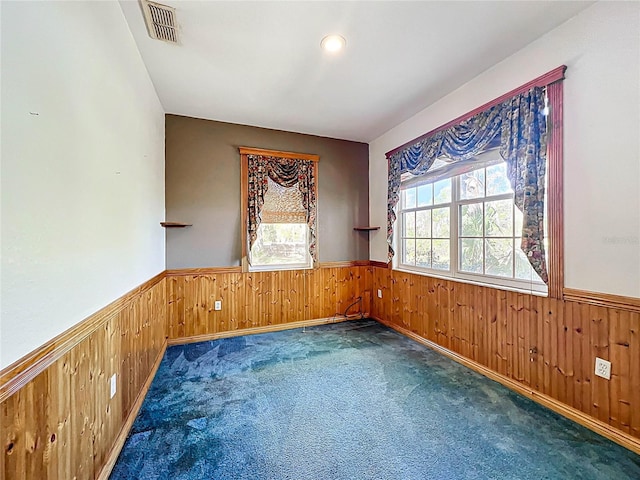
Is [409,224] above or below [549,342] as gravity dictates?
above

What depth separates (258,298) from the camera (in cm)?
379

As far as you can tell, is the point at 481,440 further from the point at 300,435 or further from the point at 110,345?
the point at 110,345

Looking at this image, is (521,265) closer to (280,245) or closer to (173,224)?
(280,245)

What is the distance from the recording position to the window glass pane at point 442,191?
3.10 metres

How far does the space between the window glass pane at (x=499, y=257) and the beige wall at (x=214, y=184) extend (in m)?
2.11

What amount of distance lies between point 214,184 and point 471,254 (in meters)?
3.08

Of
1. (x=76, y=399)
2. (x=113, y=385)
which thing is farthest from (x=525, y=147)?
(x=113, y=385)

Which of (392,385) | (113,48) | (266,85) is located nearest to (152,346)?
(392,385)

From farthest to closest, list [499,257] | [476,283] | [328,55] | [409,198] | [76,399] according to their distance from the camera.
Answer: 1. [409,198]
2. [476,283]
3. [499,257]
4. [328,55]
5. [76,399]

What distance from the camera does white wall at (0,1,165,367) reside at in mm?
887

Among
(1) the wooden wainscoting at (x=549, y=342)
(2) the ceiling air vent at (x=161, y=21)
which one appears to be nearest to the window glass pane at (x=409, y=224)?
(1) the wooden wainscoting at (x=549, y=342)

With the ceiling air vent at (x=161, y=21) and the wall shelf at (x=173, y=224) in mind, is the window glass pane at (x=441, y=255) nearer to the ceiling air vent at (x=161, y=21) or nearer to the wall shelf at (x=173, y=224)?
the wall shelf at (x=173, y=224)

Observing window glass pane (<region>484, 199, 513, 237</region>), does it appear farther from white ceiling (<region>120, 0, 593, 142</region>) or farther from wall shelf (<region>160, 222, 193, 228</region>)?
wall shelf (<region>160, 222, 193, 228</region>)

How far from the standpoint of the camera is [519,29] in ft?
6.64
